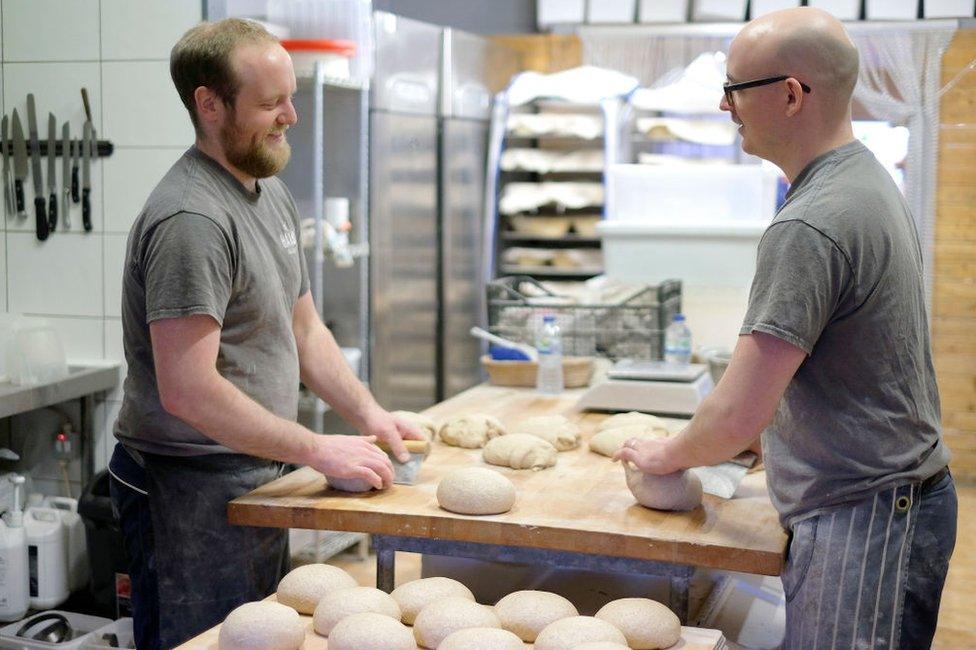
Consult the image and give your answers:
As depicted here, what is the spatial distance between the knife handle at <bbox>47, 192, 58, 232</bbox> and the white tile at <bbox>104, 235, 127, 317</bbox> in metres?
0.17

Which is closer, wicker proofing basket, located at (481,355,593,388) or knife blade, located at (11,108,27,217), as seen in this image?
knife blade, located at (11,108,27,217)

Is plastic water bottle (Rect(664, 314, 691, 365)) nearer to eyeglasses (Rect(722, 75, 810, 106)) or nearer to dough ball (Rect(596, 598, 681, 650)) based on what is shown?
eyeglasses (Rect(722, 75, 810, 106))

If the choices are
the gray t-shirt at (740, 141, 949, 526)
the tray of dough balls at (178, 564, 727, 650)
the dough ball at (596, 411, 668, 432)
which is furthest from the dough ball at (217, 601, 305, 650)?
the dough ball at (596, 411, 668, 432)

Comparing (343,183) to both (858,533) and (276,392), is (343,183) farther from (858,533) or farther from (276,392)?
(858,533)

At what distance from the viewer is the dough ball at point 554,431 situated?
248 cm

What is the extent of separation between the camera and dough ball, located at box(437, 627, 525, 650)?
1.40m

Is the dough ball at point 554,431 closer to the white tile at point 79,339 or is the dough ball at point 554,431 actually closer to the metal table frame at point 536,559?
the metal table frame at point 536,559

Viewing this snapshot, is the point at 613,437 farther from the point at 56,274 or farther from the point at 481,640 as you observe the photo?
the point at 56,274

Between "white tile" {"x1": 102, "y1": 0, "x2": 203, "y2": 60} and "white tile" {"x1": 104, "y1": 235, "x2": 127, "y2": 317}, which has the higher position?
"white tile" {"x1": 102, "y1": 0, "x2": 203, "y2": 60}

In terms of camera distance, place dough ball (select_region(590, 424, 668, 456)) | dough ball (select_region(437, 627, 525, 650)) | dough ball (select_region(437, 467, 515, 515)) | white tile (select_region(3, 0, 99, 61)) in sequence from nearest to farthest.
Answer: dough ball (select_region(437, 627, 525, 650)), dough ball (select_region(437, 467, 515, 515)), dough ball (select_region(590, 424, 668, 456)), white tile (select_region(3, 0, 99, 61))

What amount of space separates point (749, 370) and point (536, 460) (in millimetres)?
752

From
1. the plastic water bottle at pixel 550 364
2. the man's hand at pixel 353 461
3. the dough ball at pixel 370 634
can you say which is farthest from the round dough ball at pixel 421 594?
the plastic water bottle at pixel 550 364

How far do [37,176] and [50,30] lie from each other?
0.41 metres

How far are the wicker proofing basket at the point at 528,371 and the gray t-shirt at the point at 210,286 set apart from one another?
1385mm
